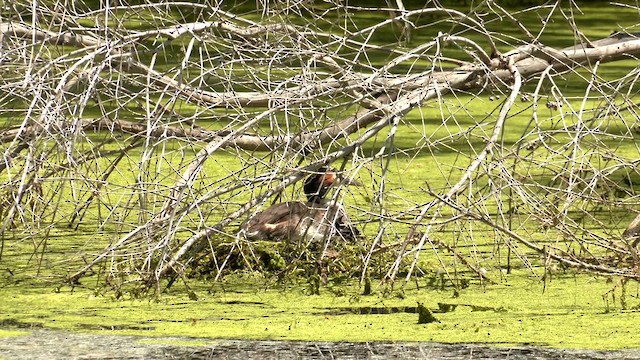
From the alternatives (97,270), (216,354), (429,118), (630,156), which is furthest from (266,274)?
(429,118)

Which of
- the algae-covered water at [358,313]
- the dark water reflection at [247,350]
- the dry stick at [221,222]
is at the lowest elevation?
the dark water reflection at [247,350]

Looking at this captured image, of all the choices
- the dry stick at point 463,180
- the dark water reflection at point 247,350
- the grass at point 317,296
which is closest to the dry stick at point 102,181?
the grass at point 317,296

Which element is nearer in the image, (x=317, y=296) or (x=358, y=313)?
(x=358, y=313)

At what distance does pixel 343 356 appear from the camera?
4.62 m

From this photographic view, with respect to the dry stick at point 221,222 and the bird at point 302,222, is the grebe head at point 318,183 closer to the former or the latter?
the bird at point 302,222

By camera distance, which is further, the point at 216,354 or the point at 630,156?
the point at 630,156

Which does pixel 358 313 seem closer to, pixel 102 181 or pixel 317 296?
pixel 317 296

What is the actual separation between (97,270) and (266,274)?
2.15 feet

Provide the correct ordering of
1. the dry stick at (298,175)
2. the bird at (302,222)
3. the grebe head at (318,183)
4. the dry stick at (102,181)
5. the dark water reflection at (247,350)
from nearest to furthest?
the dark water reflection at (247,350) → the dry stick at (102,181) → the dry stick at (298,175) → the bird at (302,222) → the grebe head at (318,183)

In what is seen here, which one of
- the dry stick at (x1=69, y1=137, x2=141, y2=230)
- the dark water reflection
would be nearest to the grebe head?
the dry stick at (x1=69, y1=137, x2=141, y2=230)

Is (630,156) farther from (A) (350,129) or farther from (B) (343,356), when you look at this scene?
(B) (343,356)

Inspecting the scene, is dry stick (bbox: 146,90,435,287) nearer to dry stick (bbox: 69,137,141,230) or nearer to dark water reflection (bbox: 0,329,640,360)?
→ dry stick (bbox: 69,137,141,230)

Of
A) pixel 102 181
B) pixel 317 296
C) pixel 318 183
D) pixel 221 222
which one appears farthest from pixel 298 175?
pixel 102 181

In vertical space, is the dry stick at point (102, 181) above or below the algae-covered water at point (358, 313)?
above
